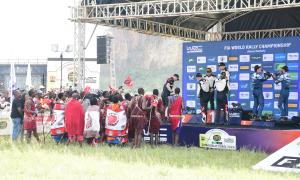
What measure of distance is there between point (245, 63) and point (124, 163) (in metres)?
8.50

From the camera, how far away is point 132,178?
931 centimetres

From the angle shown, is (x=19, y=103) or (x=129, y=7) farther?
(x=129, y=7)

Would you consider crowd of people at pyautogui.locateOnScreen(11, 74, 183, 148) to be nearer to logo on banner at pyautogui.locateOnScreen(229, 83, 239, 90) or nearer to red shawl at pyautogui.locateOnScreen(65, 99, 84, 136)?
red shawl at pyautogui.locateOnScreen(65, 99, 84, 136)

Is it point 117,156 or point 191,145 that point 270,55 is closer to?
point 191,145

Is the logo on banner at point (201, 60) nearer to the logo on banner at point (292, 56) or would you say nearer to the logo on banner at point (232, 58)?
the logo on banner at point (232, 58)

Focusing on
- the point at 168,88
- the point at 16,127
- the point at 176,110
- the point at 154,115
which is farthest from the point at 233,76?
the point at 16,127

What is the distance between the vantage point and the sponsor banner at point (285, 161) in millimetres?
10578

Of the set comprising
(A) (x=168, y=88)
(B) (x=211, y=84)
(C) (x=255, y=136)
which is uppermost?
(B) (x=211, y=84)

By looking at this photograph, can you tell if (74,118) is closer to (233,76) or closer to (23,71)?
(233,76)

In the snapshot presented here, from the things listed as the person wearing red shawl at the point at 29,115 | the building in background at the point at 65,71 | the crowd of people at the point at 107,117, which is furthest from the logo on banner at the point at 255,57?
the building in background at the point at 65,71

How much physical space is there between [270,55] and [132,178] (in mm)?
9900

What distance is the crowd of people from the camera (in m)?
13.7

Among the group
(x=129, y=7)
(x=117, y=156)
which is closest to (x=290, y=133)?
(x=117, y=156)

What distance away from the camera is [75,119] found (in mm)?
13797
